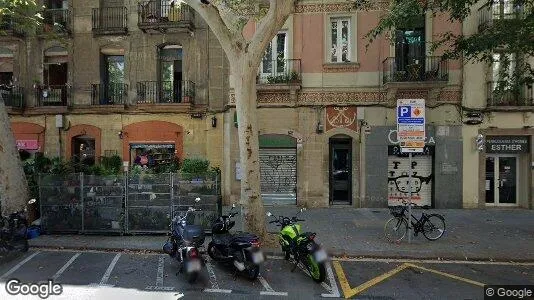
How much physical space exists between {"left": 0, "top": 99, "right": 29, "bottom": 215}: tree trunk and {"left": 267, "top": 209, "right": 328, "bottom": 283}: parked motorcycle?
7.24 m

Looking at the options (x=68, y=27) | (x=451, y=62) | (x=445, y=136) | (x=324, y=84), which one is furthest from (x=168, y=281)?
(x=68, y=27)

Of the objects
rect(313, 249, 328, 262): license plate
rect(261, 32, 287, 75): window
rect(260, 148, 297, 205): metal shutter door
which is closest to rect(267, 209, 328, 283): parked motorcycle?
rect(313, 249, 328, 262): license plate

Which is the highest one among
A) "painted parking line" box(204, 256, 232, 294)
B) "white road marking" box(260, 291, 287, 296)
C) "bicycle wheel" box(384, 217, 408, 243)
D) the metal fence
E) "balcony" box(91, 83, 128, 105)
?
"balcony" box(91, 83, 128, 105)

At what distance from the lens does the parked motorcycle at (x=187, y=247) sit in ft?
19.4

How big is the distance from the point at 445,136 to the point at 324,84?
16.6 ft

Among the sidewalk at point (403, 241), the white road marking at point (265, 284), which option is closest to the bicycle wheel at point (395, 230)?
the sidewalk at point (403, 241)

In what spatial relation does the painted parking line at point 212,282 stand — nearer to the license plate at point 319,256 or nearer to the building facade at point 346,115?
the license plate at point 319,256

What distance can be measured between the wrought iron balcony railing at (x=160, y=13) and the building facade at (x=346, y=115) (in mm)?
2987

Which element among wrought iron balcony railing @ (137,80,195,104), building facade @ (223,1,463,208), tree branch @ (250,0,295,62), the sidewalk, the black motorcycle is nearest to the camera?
the black motorcycle

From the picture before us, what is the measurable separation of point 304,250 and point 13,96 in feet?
51.8

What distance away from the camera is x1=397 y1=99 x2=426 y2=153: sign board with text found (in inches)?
332

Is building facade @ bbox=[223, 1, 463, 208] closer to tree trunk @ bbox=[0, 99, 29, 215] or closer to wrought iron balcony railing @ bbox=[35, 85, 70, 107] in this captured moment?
tree trunk @ bbox=[0, 99, 29, 215]

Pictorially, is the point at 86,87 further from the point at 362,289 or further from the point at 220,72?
the point at 362,289

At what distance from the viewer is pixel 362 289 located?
233 inches
